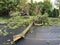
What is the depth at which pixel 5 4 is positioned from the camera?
1298 cm

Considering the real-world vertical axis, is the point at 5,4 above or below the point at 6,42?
above

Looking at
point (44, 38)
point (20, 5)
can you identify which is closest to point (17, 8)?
point (20, 5)

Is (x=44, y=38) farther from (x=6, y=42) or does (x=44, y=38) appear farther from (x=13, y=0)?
(x=13, y=0)

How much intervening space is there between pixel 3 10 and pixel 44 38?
22.5 feet

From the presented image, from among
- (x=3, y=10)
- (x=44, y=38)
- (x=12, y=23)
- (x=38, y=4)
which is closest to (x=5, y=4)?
(x=3, y=10)

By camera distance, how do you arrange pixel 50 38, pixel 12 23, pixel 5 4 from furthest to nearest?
1. pixel 5 4
2. pixel 12 23
3. pixel 50 38

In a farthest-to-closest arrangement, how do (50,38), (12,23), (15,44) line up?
(12,23) → (50,38) → (15,44)

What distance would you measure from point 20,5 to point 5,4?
3.49ft

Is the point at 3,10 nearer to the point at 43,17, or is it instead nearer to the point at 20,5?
the point at 20,5

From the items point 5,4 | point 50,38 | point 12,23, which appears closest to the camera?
point 50,38

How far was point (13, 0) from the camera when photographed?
42.7ft

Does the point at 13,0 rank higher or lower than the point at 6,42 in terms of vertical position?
higher

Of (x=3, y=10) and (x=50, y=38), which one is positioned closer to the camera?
(x=50, y=38)

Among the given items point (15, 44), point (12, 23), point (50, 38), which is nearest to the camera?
point (15, 44)
